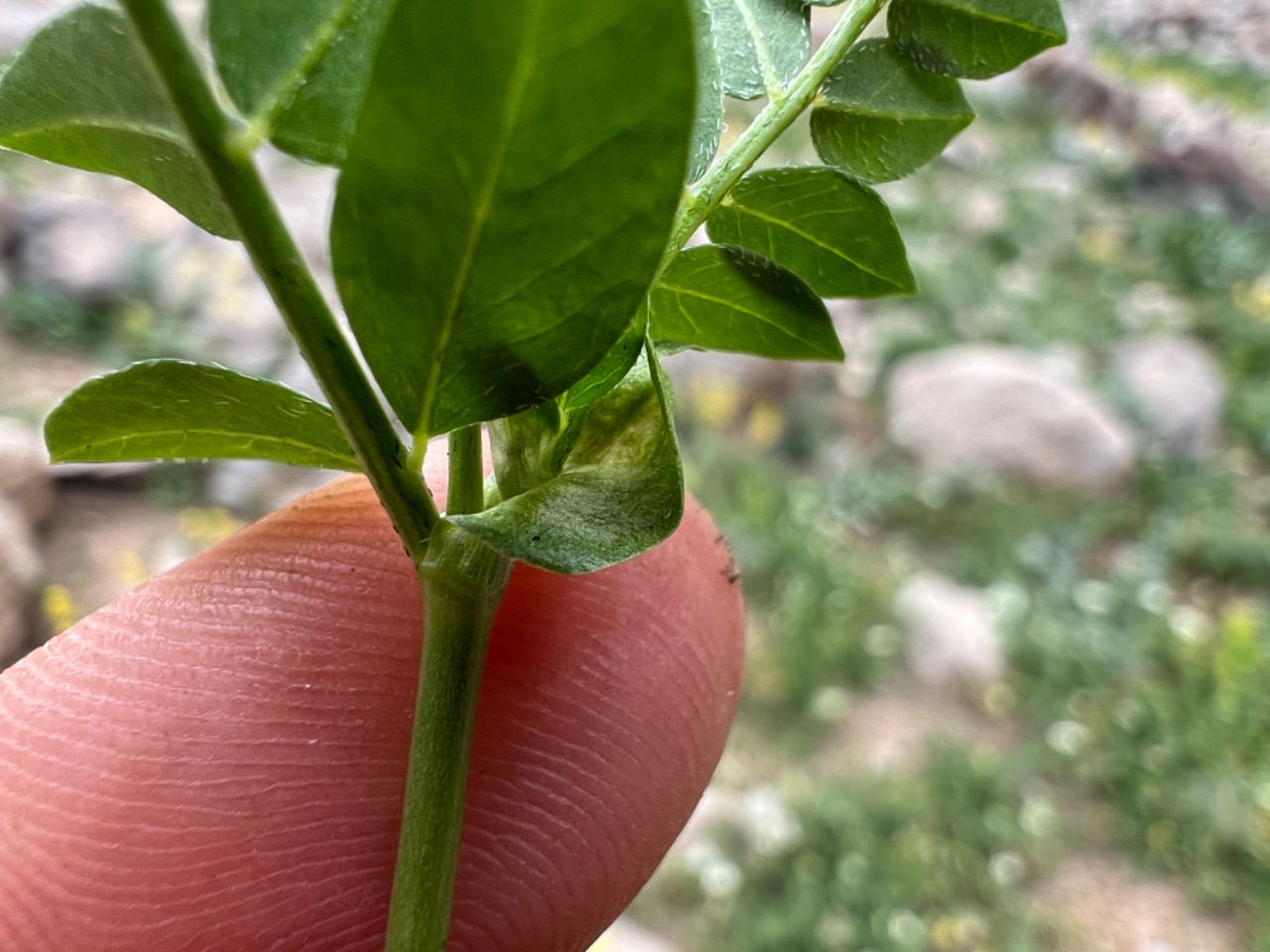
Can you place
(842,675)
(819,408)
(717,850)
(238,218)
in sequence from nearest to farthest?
(238,218)
(717,850)
(842,675)
(819,408)

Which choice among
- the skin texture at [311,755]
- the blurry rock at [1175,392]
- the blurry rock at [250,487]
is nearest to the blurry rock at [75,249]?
the blurry rock at [250,487]

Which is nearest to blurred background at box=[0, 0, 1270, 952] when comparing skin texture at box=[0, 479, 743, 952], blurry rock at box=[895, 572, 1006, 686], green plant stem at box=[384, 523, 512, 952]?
blurry rock at box=[895, 572, 1006, 686]

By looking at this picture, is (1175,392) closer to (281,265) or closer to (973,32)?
(973,32)

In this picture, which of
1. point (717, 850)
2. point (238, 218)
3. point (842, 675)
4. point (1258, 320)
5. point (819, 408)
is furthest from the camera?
point (1258, 320)

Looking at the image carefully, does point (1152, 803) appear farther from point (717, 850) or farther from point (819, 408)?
point (819, 408)

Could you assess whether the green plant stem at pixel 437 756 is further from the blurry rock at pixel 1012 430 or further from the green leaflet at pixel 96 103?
the blurry rock at pixel 1012 430

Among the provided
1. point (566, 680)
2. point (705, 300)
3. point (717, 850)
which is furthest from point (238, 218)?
point (717, 850)
